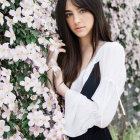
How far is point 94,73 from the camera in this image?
1.73 meters

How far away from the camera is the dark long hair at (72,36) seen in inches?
70.8

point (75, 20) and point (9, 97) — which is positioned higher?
point (75, 20)

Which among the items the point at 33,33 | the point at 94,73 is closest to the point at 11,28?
the point at 33,33

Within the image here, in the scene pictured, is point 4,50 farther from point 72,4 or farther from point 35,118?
point 72,4

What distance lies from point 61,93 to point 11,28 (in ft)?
1.64

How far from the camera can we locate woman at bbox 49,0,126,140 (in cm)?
161

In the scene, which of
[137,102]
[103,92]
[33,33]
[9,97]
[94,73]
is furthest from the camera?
[137,102]

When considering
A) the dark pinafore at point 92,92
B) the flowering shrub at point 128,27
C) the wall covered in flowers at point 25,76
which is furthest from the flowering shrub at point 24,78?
A: the flowering shrub at point 128,27

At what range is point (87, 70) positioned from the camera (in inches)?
69.6

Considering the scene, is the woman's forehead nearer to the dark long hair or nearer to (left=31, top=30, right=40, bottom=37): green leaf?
the dark long hair

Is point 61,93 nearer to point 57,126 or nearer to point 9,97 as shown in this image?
point 57,126

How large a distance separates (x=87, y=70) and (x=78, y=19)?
0.93 feet

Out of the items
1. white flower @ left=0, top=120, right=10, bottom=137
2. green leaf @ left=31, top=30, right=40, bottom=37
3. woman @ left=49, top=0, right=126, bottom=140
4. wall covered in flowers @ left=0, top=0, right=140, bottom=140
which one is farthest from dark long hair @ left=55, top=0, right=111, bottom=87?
white flower @ left=0, top=120, right=10, bottom=137

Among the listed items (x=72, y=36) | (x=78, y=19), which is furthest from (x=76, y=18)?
(x=72, y=36)
